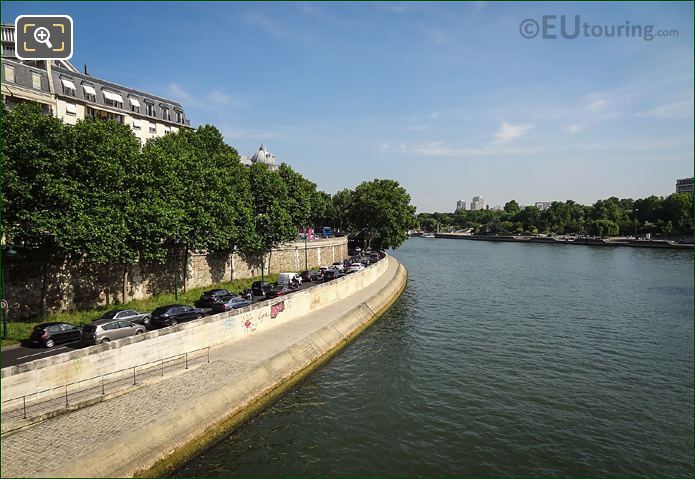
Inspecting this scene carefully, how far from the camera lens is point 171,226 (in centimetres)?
3634

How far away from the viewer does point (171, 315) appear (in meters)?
30.0

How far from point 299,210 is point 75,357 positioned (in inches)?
1728

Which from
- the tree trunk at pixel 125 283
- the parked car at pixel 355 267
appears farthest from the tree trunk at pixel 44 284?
the parked car at pixel 355 267

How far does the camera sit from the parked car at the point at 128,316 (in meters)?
28.8

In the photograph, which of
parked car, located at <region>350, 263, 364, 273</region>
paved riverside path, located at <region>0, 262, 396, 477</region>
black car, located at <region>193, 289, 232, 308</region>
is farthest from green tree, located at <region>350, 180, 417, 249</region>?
paved riverside path, located at <region>0, 262, 396, 477</region>

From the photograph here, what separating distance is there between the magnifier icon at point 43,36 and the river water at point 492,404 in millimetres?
23269

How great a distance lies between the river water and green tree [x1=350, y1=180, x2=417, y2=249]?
4837 cm

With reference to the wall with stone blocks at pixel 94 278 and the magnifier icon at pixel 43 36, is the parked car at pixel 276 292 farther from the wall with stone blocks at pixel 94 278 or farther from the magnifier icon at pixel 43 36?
the magnifier icon at pixel 43 36

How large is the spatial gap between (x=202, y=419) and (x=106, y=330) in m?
8.89

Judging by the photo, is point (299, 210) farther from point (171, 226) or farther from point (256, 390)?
point (256, 390)

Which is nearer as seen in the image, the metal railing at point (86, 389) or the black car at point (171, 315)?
the metal railing at point (86, 389)

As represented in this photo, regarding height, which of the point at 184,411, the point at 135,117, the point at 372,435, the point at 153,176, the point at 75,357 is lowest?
the point at 372,435

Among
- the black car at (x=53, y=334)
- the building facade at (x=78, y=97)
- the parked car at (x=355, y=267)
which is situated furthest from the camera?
the parked car at (x=355, y=267)

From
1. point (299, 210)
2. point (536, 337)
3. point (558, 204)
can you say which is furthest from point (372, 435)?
point (558, 204)
